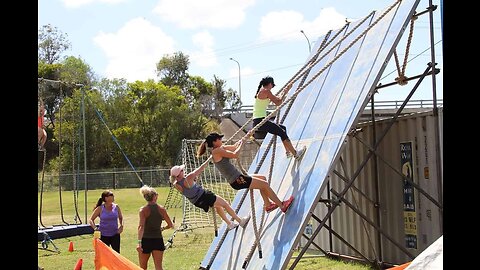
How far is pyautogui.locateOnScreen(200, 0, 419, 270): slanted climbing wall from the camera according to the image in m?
7.07

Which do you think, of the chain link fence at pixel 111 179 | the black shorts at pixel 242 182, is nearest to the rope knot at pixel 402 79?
the black shorts at pixel 242 182

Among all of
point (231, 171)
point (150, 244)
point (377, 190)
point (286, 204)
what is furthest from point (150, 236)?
point (377, 190)

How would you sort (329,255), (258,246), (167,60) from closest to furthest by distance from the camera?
(258,246)
(329,255)
(167,60)

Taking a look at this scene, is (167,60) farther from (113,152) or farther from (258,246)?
(258,246)

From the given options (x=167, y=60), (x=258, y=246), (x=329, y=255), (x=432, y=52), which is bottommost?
(x=329, y=255)

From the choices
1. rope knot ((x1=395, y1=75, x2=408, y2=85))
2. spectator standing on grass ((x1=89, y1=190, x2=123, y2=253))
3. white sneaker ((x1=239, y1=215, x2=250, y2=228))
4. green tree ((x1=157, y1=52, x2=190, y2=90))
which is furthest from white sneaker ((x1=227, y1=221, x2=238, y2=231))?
green tree ((x1=157, y1=52, x2=190, y2=90))

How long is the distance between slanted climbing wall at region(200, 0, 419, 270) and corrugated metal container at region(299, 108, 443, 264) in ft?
3.70

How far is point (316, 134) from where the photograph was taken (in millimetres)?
8188

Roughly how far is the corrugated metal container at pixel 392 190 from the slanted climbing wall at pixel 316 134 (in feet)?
3.70

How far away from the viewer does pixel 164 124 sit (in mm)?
53688

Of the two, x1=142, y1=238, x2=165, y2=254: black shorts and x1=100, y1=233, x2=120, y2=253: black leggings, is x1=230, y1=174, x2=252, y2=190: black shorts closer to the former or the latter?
x1=142, y1=238, x2=165, y2=254: black shorts
